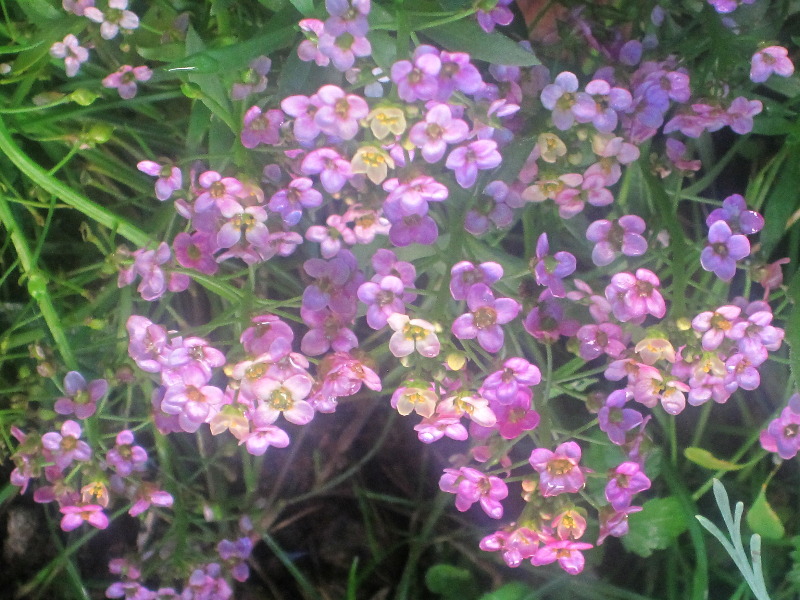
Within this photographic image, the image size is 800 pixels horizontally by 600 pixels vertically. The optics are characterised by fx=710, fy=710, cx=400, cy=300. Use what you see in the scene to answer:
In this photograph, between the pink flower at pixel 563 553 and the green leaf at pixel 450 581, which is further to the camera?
the green leaf at pixel 450 581

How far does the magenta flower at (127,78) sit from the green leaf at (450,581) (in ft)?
3.21

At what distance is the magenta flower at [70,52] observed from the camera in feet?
3.49

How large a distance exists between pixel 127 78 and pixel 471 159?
0.55 metres

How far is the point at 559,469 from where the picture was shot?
3.06 ft

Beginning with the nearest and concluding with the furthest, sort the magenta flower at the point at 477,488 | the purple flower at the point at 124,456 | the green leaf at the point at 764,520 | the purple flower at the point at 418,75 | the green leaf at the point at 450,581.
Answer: the purple flower at the point at 418,75, the magenta flower at the point at 477,488, the purple flower at the point at 124,456, the green leaf at the point at 764,520, the green leaf at the point at 450,581

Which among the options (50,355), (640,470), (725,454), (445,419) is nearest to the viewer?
(445,419)

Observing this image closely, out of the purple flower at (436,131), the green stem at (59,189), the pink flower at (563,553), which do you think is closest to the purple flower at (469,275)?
the purple flower at (436,131)

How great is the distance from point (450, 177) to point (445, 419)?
13.9 inches

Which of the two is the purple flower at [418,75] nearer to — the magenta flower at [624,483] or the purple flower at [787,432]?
the magenta flower at [624,483]

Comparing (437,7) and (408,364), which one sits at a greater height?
(437,7)

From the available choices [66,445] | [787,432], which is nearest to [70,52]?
[66,445]

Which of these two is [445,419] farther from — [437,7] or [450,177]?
[437,7]

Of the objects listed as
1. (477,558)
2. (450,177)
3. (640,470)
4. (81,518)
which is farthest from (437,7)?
(477,558)

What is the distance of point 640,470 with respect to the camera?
1.01 m
